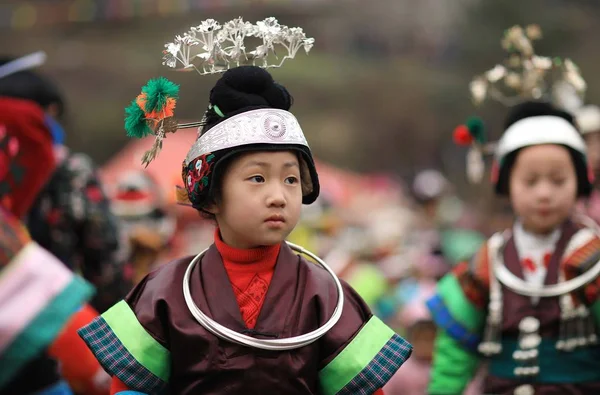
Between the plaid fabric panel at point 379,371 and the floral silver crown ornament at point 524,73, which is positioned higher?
the floral silver crown ornament at point 524,73

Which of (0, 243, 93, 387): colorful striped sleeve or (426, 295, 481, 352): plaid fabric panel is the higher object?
(426, 295, 481, 352): plaid fabric panel

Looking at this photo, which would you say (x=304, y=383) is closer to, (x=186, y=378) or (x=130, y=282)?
(x=186, y=378)

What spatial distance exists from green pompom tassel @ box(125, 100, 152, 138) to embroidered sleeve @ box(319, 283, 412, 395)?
37.3 inches

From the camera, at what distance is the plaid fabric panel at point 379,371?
13.5 feet

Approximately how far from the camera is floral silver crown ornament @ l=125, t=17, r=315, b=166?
4.15 m

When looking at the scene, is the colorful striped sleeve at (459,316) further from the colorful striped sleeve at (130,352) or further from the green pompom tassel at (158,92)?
the green pompom tassel at (158,92)

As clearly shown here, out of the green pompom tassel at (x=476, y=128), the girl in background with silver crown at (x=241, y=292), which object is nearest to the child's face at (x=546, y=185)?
the green pompom tassel at (x=476, y=128)

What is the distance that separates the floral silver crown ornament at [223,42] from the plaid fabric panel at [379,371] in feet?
3.52

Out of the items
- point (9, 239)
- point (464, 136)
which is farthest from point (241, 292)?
point (464, 136)

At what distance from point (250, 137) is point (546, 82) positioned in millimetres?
2686

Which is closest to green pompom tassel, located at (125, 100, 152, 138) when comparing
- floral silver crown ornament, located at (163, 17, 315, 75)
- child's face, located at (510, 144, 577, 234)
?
floral silver crown ornament, located at (163, 17, 315, 75)

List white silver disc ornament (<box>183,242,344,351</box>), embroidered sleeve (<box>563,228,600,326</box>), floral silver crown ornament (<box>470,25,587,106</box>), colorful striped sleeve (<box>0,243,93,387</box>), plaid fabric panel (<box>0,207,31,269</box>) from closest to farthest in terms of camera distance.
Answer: white silver disc ornament (<box>183,242,344,351</box>) → colorful striped sleeve (<box>0,243,93,387</box>) → plaid fabric panel (<box>0,207,31,269</box>) → embroidered sleeve (<box>563,228,600,326</box>) → floral silver crown ornament (<box>470,25,587,106</box>)

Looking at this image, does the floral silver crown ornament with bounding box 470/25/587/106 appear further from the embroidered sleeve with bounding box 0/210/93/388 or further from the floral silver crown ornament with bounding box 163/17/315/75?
the embroidered sleeve with bounding box 0/210/93/388

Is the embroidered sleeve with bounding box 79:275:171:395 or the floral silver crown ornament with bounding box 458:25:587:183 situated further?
the floral silver crown ornament with bounding box 458:25:587:183
